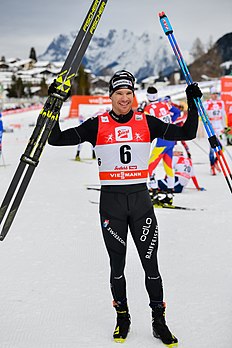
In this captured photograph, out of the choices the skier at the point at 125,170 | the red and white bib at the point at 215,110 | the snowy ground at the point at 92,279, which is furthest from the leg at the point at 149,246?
the red and white bib at the point at 215,110

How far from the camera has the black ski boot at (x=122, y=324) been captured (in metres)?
3.27

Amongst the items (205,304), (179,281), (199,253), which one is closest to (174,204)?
(199,253)

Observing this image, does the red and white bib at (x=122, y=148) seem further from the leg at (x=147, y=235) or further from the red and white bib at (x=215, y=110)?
the red and white bib at (x=215, y=110)

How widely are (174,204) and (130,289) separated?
3.81m

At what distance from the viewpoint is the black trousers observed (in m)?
3.29

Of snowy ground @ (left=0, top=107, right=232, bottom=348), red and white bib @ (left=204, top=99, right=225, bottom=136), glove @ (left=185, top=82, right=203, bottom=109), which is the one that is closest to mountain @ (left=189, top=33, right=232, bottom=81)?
red and white bib @ (left=204, top=99, right=225, bottom=136)

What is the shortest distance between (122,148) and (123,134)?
9 centimetres

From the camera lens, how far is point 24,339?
328 cm

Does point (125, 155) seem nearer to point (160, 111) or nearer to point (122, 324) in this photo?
point (122, 324)

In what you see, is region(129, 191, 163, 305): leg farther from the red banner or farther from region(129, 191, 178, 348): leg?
the red banner

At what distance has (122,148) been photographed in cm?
327

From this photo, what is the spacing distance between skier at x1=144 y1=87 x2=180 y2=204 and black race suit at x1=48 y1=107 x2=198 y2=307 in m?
4.19

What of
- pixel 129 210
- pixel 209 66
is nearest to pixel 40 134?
pixel 129 210

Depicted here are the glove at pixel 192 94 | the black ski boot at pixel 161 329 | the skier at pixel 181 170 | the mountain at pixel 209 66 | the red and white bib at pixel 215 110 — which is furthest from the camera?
the mountain at pixel 209 66
